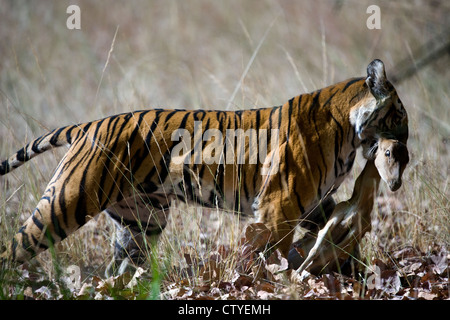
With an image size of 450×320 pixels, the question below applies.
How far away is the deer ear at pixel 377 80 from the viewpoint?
400 cm

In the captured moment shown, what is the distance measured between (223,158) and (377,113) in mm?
1178

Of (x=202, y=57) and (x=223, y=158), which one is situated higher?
(x=202, y=57)

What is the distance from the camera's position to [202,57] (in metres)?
11.7

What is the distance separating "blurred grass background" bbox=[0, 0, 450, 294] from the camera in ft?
22.6

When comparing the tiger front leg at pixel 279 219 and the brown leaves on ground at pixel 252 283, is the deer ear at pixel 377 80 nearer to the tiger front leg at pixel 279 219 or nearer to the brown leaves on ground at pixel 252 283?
the tiger front leg at pixel 279 219

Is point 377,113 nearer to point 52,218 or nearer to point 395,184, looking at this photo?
point 395,184

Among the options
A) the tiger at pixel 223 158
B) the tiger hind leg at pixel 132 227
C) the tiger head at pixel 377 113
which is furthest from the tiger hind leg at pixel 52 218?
the tiger head at pixel 377 113

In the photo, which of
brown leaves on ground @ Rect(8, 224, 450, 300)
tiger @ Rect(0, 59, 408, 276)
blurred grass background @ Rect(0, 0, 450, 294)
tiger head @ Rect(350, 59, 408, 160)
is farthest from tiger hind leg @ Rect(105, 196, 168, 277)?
tiger head @ Rect(350, 59, 408, 160)

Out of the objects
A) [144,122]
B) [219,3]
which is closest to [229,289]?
[144,122]

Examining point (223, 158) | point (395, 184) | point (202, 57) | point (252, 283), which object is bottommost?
point (252, 283)

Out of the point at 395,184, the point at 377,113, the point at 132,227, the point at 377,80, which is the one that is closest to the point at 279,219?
the point at 395,184

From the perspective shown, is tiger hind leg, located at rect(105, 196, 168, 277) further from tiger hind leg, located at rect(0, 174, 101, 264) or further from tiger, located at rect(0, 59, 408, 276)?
tiger hind leg, located at rect(0, 174, 101, 264)
